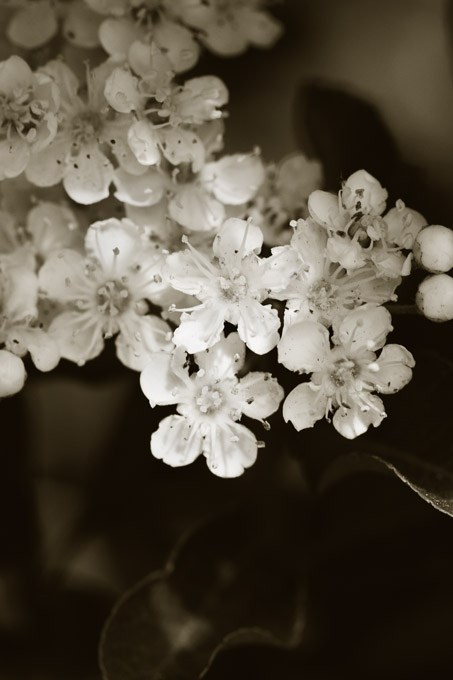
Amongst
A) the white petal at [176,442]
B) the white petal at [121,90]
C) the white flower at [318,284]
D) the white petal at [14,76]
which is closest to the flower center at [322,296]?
the white flower at [318,284]

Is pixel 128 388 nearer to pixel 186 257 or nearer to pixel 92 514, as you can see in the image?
pixel 92 514

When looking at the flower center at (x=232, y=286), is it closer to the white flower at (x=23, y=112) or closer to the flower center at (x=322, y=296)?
the flower center at (x=322, y=296)

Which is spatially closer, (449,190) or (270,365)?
(270,365)

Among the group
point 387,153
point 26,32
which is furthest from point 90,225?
point 387,153

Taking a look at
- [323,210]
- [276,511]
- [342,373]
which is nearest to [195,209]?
[323,210]

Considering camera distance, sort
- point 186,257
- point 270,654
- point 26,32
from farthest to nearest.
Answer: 1. point 270,654
2. point 26,32
3. point 186,257

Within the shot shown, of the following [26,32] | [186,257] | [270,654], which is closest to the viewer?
[186,257]

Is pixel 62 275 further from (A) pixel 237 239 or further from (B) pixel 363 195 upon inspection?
(B) pixel 363 195
